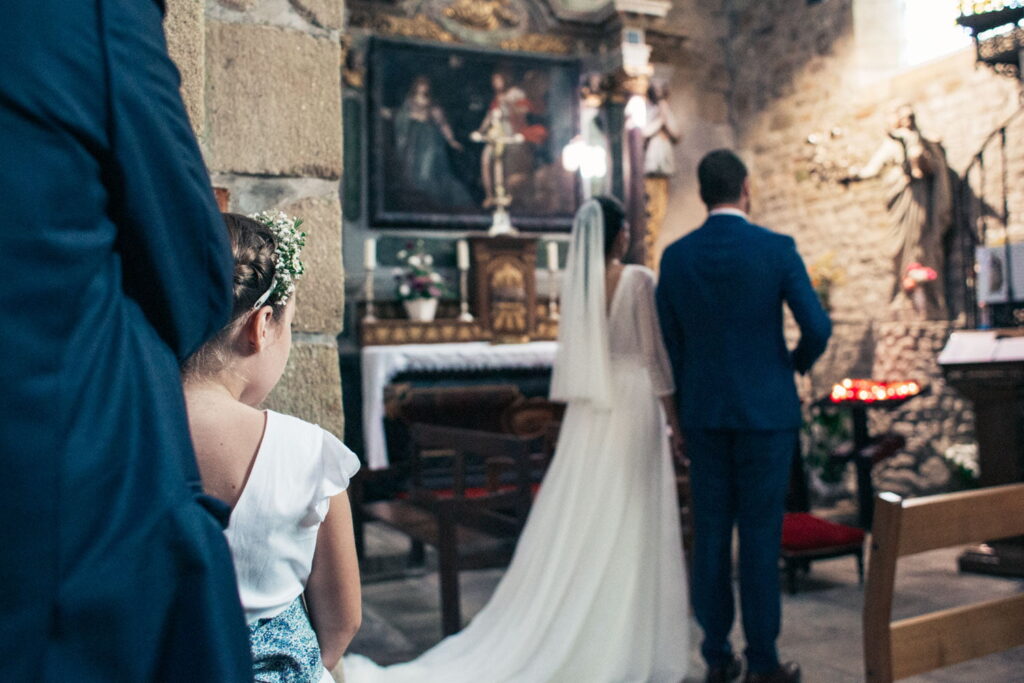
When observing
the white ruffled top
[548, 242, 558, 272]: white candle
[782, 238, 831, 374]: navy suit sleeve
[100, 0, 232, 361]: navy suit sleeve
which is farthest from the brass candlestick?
[100, 0, 232, 361]: navy suit sleeve

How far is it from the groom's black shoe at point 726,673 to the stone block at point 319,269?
6.33ft

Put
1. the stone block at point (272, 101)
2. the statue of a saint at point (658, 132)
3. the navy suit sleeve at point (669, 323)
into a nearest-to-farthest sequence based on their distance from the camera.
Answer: the stone block at point (272, 101) < the navy suit sleeve at point (669, 323) < the statue of a saint at point (658, 132)

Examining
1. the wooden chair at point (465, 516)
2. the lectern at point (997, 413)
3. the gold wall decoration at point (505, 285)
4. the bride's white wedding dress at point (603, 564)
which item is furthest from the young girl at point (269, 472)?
the gold wall decoration at point (505, 285)

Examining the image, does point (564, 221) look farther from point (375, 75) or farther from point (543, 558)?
point (543, 558)

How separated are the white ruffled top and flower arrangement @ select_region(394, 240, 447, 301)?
→ 252 inches

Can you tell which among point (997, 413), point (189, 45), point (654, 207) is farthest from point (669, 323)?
point (654, 207)

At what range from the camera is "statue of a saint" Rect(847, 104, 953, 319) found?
6.95 m

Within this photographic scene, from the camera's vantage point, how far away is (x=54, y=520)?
740mm

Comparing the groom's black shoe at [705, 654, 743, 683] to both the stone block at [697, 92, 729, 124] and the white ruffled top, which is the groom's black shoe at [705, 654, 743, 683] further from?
the stone block at [697, 92, 729, 124]

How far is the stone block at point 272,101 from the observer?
5.68 ft

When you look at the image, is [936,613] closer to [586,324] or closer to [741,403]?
[741,403]

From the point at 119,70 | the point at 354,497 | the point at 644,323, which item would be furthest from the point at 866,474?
the point at 119,70

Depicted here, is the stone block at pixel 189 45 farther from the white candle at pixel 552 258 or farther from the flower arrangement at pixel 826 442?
the white candle at pixel 552 258

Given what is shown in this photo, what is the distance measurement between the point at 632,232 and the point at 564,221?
765 mm
